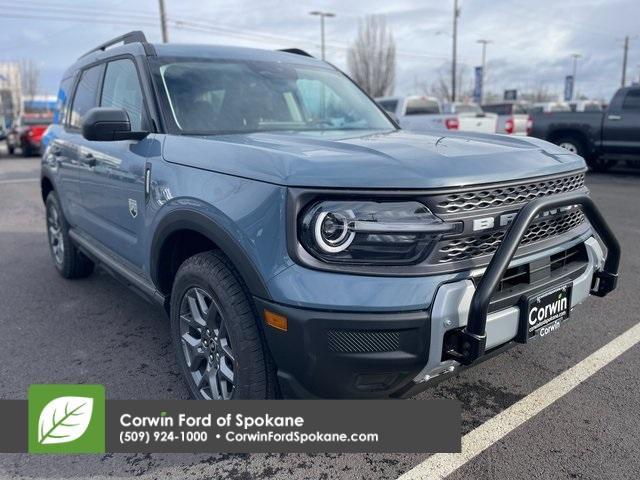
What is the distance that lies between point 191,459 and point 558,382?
195cm

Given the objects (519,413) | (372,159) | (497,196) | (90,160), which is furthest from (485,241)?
(90,160)

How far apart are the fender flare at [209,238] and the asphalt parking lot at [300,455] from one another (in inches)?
31.8

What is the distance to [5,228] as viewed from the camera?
297 inches

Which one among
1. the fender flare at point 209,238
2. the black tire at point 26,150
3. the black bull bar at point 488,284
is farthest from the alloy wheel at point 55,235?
the black tire at point 26,150

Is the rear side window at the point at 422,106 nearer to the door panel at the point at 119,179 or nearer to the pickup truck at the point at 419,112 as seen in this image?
the pickup truck at the point at 419,112

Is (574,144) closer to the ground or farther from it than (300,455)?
farther from it

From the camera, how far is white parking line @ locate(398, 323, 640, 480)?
2.33 m

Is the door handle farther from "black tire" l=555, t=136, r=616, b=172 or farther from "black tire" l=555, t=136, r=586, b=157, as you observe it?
"black tire" l=555, t=136, r=586, b=157

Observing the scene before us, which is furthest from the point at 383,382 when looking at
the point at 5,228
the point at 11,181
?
the point at 11,181

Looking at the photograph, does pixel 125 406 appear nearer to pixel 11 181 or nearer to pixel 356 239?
pixel 356 239

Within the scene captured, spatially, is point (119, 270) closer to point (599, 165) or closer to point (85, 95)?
point (85, 95)

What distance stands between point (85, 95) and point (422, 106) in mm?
12293

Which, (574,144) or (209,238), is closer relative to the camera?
(209,238)

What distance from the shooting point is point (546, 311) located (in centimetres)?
234
